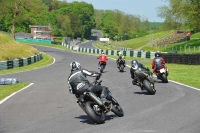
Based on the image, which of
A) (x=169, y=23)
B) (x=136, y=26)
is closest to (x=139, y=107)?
(x=169, y=23)

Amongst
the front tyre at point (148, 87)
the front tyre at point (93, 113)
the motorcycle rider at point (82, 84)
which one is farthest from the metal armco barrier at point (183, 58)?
the front tyre at point (93, 113)

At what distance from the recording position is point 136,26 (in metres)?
172

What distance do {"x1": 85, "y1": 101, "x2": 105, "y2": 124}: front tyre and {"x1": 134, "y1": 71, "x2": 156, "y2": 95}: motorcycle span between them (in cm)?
574

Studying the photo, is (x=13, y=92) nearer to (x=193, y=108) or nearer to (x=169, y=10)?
(x=193, y=108)

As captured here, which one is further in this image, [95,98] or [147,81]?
[147,81]

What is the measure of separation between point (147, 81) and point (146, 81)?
0.07 m

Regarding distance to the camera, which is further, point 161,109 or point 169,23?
point 169,23

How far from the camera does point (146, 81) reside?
15859 mm

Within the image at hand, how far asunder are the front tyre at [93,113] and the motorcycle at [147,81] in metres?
5.74

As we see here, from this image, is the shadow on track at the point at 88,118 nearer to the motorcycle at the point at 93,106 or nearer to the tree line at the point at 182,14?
the motorcycle at the point at 93,106

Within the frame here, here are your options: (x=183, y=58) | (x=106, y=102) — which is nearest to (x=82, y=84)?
(x=106, y=102)

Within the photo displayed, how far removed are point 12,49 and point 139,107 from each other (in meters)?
37.5

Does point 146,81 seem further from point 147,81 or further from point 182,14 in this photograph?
point 182,14

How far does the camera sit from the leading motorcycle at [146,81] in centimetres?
1570
